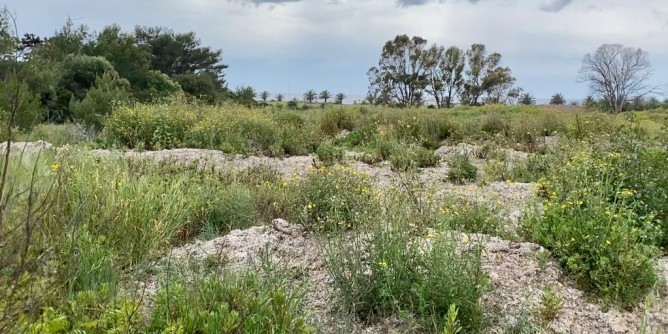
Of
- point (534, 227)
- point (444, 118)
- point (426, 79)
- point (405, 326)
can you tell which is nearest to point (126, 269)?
point (405, 326)

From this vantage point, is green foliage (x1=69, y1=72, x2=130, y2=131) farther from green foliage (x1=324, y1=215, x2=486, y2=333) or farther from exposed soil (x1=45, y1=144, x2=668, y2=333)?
green foliage (x1=324, y1=215, x2=486, y2=333)

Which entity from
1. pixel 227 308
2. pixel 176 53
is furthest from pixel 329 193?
pixel 176 53

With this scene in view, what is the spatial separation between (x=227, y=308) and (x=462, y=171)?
231 inches

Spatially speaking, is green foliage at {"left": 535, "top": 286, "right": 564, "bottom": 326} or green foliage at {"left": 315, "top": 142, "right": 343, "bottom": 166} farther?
green foliage at {"left": 315, "top": 142, "right": 343, "bottom": 166}

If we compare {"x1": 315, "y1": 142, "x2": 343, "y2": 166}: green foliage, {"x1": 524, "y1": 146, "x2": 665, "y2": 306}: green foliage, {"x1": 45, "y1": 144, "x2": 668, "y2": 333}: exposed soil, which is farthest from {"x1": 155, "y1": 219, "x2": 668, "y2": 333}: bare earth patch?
{"x1": 315, "y1": 142, "x2": 343, "y2": 166}: green foliage

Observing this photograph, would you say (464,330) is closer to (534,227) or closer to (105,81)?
(534,227)

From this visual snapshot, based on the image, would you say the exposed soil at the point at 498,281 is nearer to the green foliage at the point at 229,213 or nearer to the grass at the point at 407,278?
the grass at the point at 407,278

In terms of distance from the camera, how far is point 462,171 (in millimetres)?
7645

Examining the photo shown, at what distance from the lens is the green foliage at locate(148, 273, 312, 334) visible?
223cm

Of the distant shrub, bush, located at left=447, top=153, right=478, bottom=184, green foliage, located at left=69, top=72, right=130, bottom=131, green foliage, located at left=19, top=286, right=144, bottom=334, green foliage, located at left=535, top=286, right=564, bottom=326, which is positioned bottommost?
green foliage, located at left=535, top=286, right=564, bottom=326

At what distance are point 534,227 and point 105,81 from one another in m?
13.6

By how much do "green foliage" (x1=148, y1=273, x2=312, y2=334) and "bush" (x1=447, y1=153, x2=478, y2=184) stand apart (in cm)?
532

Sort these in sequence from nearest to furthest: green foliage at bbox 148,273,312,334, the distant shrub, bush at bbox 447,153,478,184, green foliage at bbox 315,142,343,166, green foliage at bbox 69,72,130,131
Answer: green foliage at bbox 148,273,312,334, bush at bbox 447,153,478,184, green foliage at bbox 315,142,343,166, green foliage at bbox 69,72,130,131, the distant shrub

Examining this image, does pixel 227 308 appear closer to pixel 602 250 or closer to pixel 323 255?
pixel 323 255
